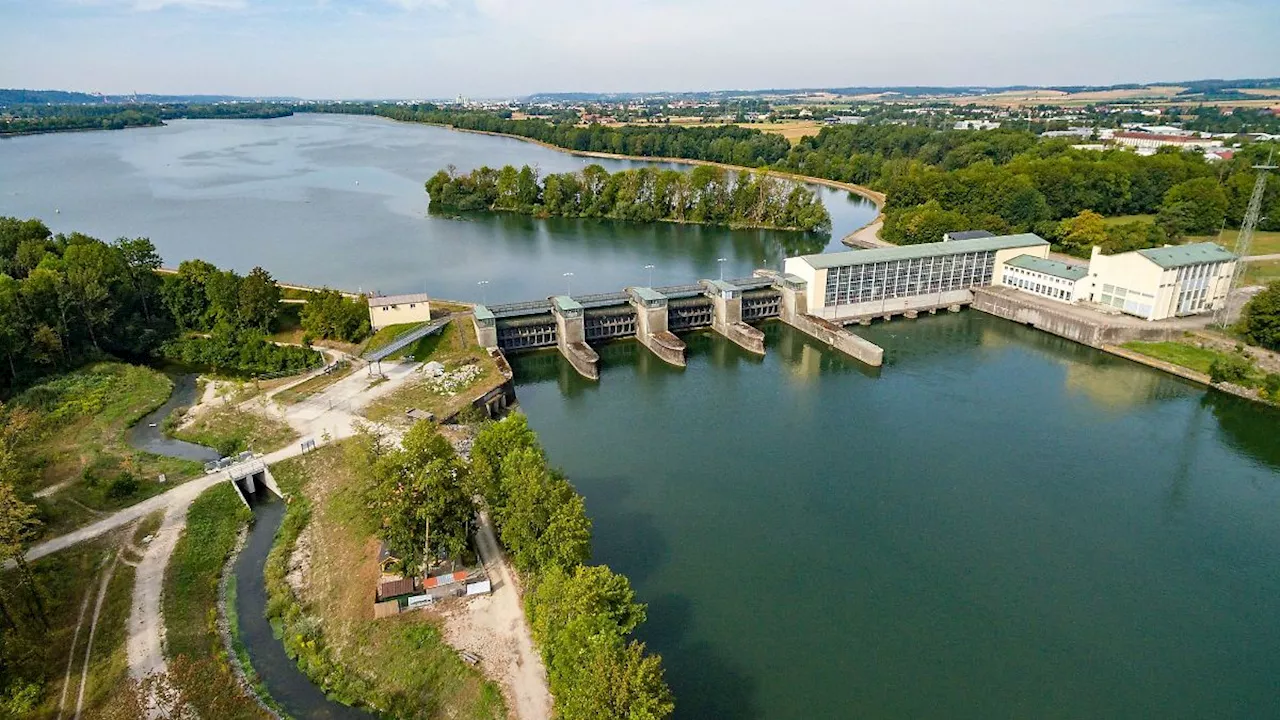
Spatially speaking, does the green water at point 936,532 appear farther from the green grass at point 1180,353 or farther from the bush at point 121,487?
the bush at point 121,487

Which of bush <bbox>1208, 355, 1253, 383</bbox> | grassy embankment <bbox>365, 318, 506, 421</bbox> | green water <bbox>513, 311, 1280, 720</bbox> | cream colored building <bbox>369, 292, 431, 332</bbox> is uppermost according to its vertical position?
cream colored building <bbox>369, 292, 431, 332</bbox>

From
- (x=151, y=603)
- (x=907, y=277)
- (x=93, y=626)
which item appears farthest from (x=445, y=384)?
(x=907, y=277)

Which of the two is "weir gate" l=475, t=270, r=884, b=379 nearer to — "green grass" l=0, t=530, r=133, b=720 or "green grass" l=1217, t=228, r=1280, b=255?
"green grass" l=0, t=530, r=133, b=720

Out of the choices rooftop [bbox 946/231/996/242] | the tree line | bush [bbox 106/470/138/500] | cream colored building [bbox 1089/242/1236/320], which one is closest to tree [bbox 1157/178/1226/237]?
the tree line

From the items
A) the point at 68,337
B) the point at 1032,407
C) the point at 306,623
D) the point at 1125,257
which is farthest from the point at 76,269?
Result: the point at 1125,257

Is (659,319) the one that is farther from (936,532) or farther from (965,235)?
(965,235)

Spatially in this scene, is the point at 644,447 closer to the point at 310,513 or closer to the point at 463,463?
the point at 463,463
